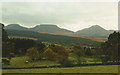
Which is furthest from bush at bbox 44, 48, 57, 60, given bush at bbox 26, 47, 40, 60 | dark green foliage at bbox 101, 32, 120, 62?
dark green foliage at bbox 101, 32, 120, 62

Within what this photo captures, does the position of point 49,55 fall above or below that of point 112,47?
below

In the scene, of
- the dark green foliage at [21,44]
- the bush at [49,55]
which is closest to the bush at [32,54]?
the bush at [49,55]

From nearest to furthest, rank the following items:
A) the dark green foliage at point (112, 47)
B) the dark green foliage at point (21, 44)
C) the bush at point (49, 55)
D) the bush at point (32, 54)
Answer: the dark green foliage at point (112, 47) → the bush at point (32, 54) → the bush at point (49, 55) → the dark green foliage at point (21, 44)

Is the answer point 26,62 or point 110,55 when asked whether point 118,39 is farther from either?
point 26,62

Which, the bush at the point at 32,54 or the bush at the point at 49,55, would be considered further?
the bush at the point at 49,55

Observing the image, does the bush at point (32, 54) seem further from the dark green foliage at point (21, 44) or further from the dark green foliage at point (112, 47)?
the dark green foliage at point (112, 47)

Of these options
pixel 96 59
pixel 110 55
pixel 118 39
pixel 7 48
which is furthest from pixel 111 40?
pixel 7 48

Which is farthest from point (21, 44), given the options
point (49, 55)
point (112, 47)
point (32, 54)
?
point (112, 47)

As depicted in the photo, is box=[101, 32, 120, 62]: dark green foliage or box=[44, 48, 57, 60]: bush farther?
box=[44, 48, 57, 60]: bush

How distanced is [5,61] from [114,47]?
101 ft

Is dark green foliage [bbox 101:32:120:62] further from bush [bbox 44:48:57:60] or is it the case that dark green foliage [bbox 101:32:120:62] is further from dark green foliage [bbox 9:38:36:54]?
dark green foliage [bbox 9:38:36:54]

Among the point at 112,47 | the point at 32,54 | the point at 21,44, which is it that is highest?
the point at 21,44

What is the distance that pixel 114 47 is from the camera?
124 ft

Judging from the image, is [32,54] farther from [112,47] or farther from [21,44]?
[112,47]
